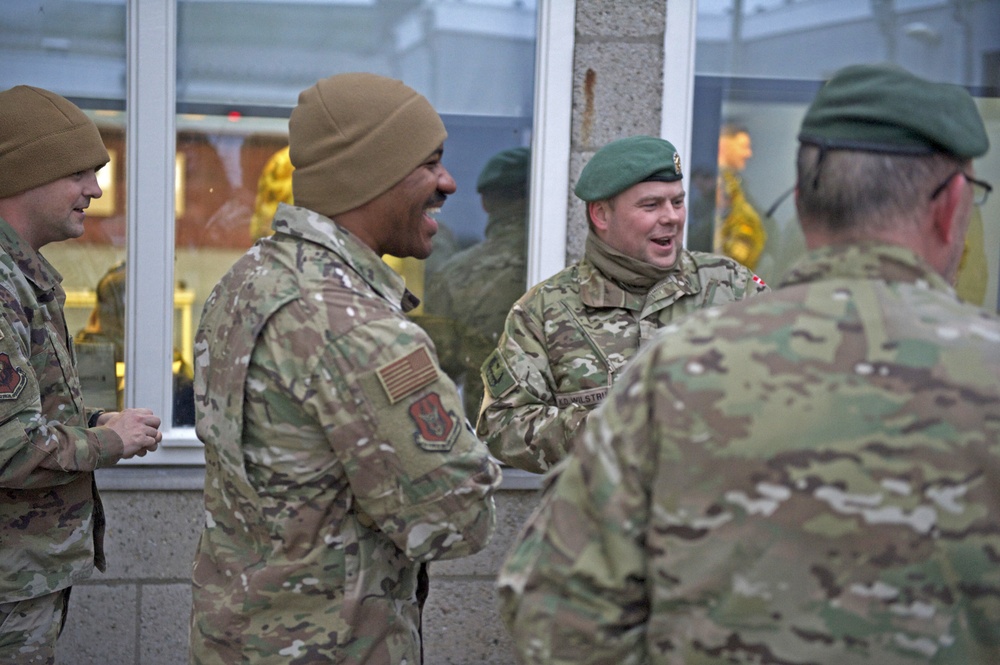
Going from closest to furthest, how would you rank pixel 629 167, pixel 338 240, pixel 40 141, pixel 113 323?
pixel 338 240, pixel 40 141, pixel 629 167, pixel 113 323

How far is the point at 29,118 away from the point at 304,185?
1.32 metres

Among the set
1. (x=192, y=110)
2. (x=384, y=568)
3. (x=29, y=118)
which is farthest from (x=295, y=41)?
(x=384, y=568)

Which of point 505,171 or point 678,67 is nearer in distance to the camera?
point 678,67

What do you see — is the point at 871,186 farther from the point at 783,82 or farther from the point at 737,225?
the point at 783,82

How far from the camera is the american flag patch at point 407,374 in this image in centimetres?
187

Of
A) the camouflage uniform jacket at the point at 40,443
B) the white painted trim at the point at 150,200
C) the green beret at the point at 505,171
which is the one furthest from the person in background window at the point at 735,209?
the camouflage uniform jacket at the point at 40,443

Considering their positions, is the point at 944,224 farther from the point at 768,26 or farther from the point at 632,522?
the point at 768,26

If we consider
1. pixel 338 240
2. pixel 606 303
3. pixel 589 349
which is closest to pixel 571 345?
pixel 589 349

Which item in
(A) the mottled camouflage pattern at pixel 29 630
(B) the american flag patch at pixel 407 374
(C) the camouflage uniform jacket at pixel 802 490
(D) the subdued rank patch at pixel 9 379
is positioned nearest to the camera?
(C) the camouflage uniform jacket at pixel 802 490

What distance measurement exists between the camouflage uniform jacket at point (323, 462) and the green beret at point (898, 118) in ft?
2.82

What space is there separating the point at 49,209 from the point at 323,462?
1511 mm

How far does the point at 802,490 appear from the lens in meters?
1.27

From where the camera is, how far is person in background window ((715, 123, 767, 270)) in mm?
4391

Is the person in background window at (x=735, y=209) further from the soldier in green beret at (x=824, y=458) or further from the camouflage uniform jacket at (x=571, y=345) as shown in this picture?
the soldier in green beret at (x=824, y=458)
